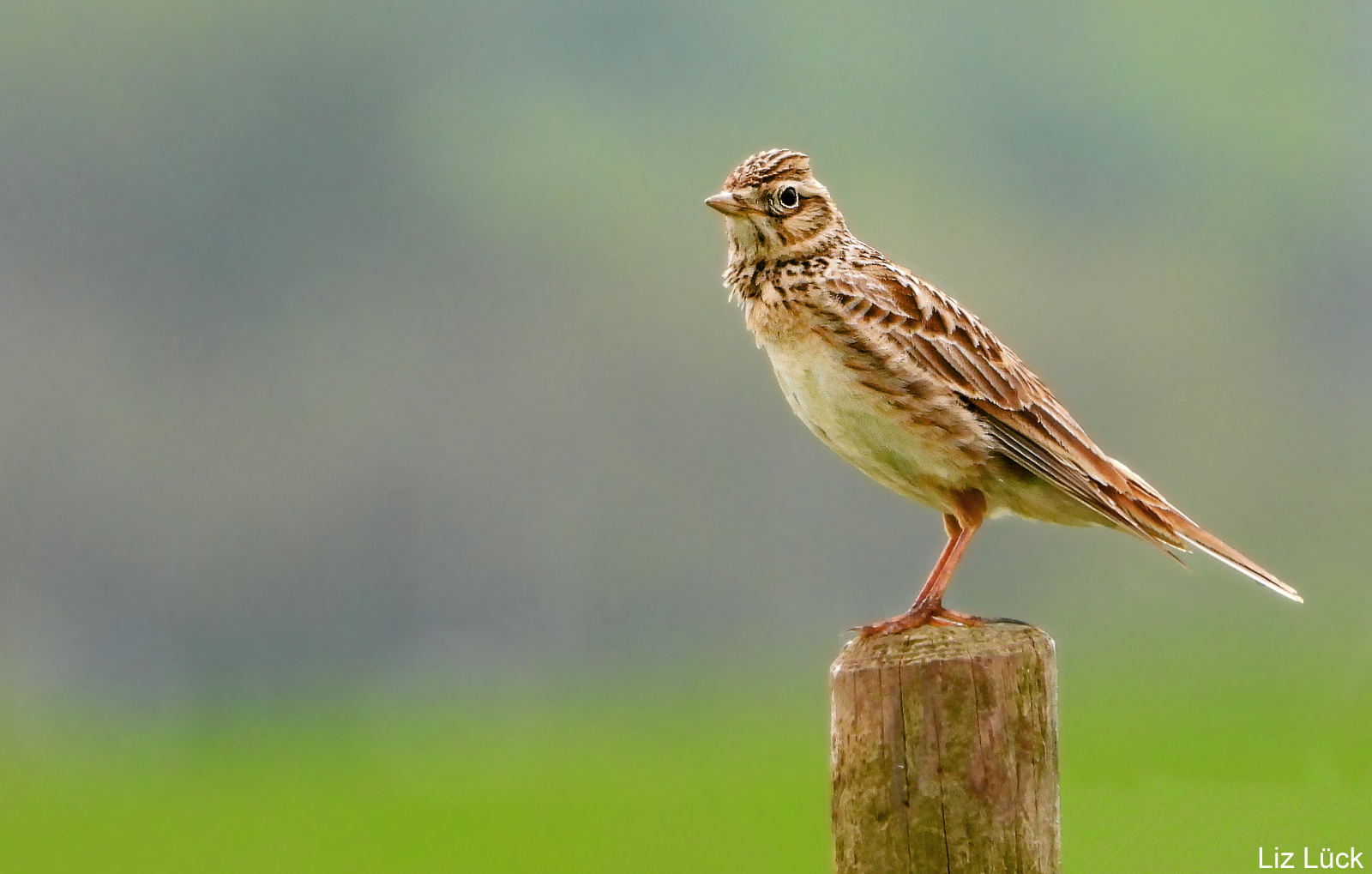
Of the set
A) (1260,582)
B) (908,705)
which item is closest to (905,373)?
(1260,582)

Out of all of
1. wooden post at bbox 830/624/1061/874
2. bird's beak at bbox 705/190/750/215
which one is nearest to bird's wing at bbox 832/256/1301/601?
bird's beak at bbox 705/190/750/215

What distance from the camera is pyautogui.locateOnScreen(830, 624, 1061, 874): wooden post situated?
156 inches

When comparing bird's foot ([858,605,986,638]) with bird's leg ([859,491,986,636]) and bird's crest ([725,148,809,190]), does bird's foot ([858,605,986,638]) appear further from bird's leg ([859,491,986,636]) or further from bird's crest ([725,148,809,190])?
bird's crest ([725,148,809,190])

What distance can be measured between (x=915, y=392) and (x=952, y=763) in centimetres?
216

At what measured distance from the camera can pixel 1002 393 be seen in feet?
19.4

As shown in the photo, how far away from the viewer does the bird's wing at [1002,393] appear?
5707 millimetres

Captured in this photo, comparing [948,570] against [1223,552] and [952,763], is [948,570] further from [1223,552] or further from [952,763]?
[952,763]

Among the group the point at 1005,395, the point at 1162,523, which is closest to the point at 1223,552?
the point at 1162,523

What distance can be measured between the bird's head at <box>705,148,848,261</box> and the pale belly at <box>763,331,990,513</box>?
550mm

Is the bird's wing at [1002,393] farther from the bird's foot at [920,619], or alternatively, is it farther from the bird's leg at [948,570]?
the bird's foot at [920,619]

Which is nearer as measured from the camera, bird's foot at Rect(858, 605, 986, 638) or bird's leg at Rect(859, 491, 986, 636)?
bird's foot at Rect(858, 605, 986, 638)

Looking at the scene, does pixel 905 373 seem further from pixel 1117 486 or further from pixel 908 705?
pixel 908 705

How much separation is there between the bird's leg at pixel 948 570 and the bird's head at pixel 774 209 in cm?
138

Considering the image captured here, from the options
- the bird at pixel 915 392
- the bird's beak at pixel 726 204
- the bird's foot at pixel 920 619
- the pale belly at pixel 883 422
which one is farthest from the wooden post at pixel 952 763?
the bird's beak at pixel 726 204
